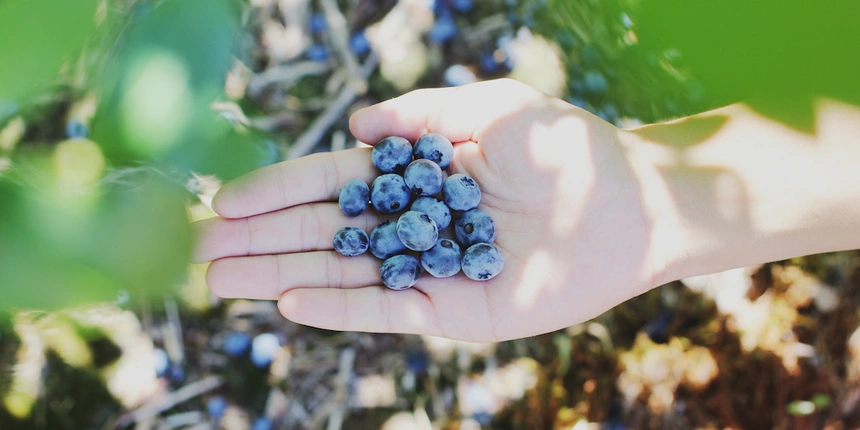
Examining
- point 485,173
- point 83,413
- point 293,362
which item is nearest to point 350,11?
point 485,173

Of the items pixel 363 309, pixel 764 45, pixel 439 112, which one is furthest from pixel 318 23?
pixel 764 45

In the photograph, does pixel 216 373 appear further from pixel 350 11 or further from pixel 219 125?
pixel 219 125

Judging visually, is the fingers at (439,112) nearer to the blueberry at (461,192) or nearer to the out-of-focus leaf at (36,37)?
the blueberry at (461,192)

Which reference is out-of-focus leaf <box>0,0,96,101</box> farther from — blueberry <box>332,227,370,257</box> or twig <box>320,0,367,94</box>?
twig <box>320,0,367,94</box>

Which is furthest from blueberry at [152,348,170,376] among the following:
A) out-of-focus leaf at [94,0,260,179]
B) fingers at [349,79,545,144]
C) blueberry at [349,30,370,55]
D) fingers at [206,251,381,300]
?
out-of-focus leaf at [94,0,260,179]

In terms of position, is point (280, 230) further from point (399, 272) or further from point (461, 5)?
point (461, 5)
